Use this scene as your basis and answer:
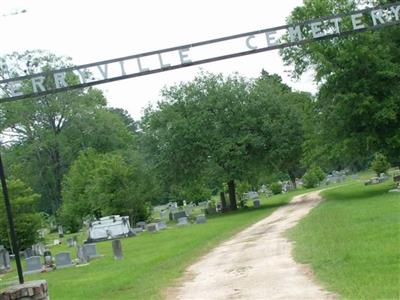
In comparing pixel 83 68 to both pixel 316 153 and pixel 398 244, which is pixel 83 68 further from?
pixel 316 153

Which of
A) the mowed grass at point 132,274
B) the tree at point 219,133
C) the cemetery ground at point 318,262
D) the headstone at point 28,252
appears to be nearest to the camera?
the cemetery ground at point 318,262

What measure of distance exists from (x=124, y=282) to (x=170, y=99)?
30.3 m

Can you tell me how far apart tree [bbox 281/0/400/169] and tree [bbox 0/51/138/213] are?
31967mm

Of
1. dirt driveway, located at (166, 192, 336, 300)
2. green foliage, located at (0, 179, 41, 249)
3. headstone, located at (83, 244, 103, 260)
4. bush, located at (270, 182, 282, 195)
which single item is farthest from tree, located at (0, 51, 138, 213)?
dirt driveway, located at (166, 192, 336, 300)

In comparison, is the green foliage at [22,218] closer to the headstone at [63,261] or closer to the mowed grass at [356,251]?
the headstone at [63,261]

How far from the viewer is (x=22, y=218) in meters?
31.5

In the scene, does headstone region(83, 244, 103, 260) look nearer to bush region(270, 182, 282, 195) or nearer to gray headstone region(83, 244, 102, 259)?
gray headstone region(83, 244, 102, 259)

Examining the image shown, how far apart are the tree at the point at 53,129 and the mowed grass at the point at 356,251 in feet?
143

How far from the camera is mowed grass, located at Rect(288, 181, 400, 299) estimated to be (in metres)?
8.67

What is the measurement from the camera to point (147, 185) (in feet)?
136

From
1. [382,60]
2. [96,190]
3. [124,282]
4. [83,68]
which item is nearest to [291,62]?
[382,60]

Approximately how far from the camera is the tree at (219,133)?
40.7 meters

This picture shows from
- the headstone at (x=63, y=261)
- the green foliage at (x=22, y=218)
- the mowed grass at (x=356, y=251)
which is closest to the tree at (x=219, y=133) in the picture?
the green foliage at (x=22, y=218)

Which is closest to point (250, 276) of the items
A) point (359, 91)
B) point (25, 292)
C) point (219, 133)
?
point (25, 292)
